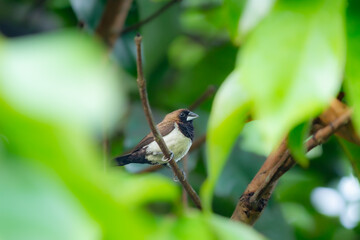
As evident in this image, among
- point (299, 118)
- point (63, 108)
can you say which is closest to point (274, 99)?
point (299, 118)

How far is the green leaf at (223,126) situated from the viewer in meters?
0.33

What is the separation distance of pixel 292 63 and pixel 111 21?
0.99 m

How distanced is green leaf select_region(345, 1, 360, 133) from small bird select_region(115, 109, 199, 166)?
0.35 m

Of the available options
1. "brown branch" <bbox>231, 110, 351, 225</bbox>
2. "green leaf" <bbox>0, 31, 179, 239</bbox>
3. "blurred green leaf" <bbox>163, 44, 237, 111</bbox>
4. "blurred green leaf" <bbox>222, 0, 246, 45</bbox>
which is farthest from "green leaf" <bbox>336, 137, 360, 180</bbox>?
"blurred green leaf" <bbox>163, 44, 237, 111</bbox>

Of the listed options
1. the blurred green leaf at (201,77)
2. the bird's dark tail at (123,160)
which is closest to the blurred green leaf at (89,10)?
the blurred green leaf at (201,77)

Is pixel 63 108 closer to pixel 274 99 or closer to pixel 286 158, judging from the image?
pixel 274 99

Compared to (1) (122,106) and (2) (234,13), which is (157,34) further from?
(1) (122,106)

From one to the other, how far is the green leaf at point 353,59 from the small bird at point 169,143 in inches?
13.6

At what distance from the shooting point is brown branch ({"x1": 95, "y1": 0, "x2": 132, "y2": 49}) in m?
1.24

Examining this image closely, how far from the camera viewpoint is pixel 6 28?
54.3 inches

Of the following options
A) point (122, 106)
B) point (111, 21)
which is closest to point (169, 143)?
point (111, 21)

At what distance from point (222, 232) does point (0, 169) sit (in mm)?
136

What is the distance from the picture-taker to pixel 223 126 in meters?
0.33

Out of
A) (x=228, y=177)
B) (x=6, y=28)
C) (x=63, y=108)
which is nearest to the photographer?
(x=63, y=108)
